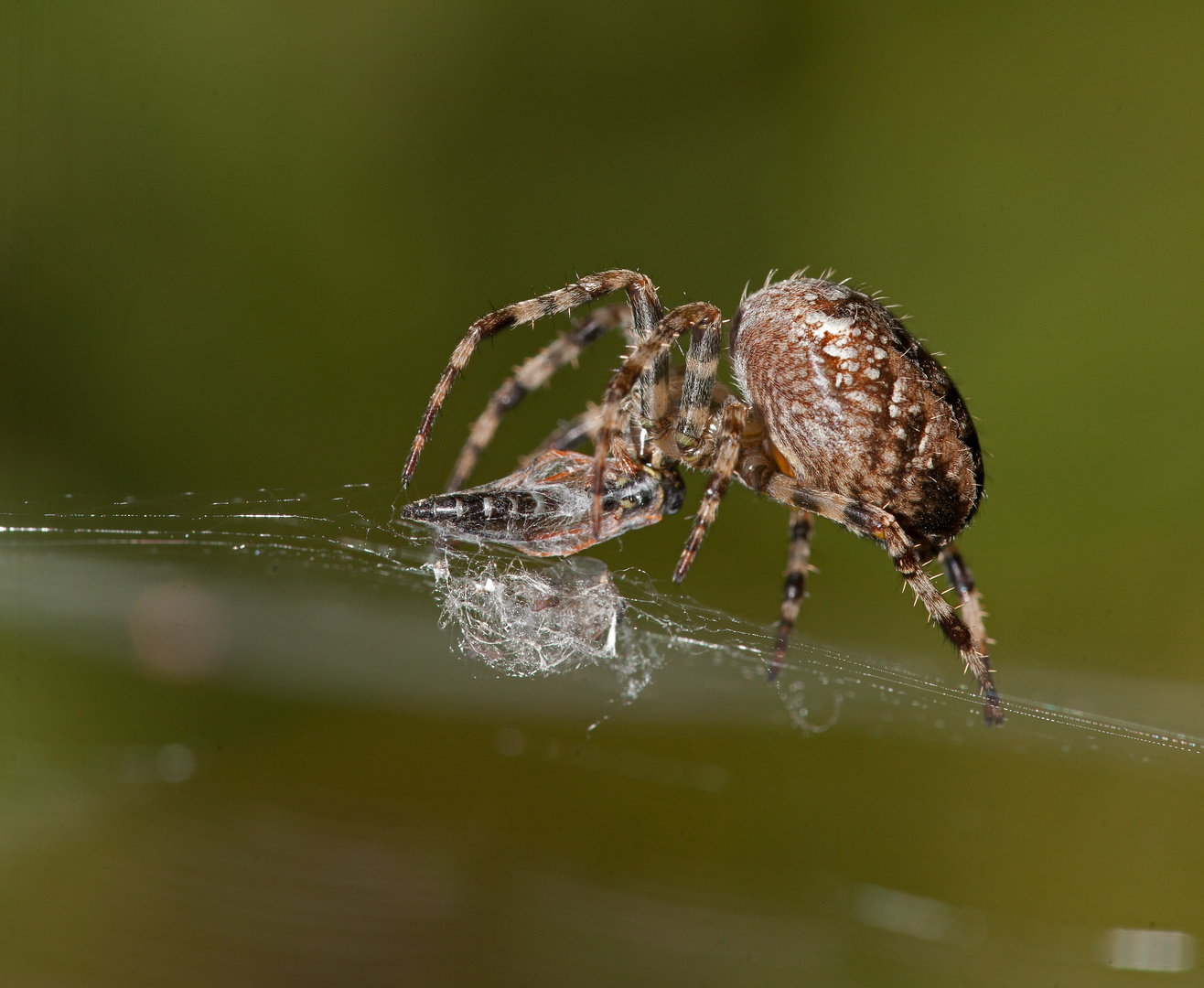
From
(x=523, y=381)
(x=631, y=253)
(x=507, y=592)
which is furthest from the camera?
(x=631, y=253)

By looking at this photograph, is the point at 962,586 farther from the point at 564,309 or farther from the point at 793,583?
the point at 564,309

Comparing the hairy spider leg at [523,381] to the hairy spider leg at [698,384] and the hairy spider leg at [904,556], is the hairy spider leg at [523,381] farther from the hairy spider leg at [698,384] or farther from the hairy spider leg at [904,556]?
the hairy spider leg at [904,556]

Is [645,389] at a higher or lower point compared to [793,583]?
higher

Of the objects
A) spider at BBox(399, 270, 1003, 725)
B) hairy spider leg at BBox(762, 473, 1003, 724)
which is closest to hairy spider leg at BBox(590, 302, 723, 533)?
spider at BBox(399, 270, 1003, 725)

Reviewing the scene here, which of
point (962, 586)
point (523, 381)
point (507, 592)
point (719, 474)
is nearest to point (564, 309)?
point (523, 381)

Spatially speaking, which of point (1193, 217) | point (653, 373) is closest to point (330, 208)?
point (653, 373)

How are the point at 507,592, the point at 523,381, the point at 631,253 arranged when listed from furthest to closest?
1. the point at 631,253
2. the point at 523,381
3. the point at 507,592
